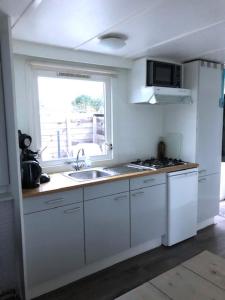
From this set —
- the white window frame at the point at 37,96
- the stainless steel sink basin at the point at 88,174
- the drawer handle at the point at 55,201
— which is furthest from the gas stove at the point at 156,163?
the drawer handle at the point at 55,201

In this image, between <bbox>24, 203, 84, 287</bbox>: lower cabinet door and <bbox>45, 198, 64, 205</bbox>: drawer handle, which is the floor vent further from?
<bbox>45, 198, 64, 205</bbox>: drawer handle

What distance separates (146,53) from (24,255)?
2.29 m

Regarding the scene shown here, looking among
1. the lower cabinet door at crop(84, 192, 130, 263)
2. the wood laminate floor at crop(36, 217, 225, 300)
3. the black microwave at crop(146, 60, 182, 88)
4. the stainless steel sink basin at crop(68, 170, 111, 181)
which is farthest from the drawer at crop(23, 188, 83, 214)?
the black microwave at crop(146, 60, 182, 88)

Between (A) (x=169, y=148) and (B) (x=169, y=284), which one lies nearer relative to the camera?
(B) (x=169, y=284)

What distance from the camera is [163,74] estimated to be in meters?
2.86

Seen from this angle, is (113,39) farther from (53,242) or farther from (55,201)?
(53,242)

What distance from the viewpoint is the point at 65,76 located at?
2674mm

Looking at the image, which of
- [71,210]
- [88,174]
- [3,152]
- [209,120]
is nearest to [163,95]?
[209,120]

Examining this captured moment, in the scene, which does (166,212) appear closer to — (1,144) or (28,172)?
(28,172)

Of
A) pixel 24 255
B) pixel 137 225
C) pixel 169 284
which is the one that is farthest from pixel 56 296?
pixel 169 284

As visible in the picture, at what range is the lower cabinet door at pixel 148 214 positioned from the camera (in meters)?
2.59

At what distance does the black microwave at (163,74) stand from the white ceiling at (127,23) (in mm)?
211

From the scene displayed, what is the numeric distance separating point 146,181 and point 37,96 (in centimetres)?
143

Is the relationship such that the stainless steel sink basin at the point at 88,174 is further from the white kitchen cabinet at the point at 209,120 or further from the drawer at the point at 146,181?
the white kitchen cabinet at the point at 209,120
